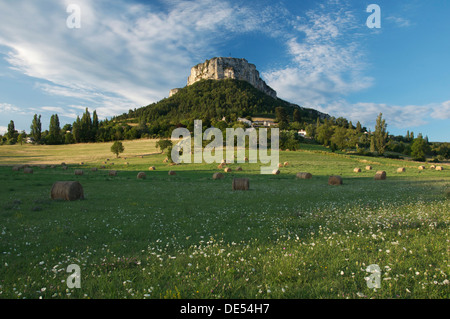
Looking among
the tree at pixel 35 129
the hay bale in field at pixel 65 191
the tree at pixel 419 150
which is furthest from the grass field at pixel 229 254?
the tree at pixel 35 129

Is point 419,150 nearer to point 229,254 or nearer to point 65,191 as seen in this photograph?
point 229,254

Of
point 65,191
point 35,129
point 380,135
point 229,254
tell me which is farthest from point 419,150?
point 35,129

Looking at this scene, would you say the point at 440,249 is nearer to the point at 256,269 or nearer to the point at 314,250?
the point at 314,250

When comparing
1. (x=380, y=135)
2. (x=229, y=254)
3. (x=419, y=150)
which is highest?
(x=380, y=135)

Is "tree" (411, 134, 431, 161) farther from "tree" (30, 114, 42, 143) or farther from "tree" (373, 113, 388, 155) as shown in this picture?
"tree" (30, 114, 42, 143)

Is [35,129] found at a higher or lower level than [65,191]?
higher

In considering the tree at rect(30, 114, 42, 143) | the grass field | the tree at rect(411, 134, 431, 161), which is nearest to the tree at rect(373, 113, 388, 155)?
the tree at rect(411, 134, 431, 161)

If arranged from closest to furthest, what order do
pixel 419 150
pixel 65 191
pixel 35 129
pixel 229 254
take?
pixel 229 254 → pixel 65 191 → pixel 419 150 → pixel 35 129

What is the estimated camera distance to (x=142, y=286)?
17.3 ft

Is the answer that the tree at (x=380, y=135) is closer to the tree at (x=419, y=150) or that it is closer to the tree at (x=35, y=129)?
the tree at (x=419, y=150)

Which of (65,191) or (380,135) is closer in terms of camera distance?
(65,191)

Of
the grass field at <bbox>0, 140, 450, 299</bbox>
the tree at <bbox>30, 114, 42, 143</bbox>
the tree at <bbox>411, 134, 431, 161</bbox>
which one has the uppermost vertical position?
the tree at <bbox>30, 114, 42, 143</bbox>
